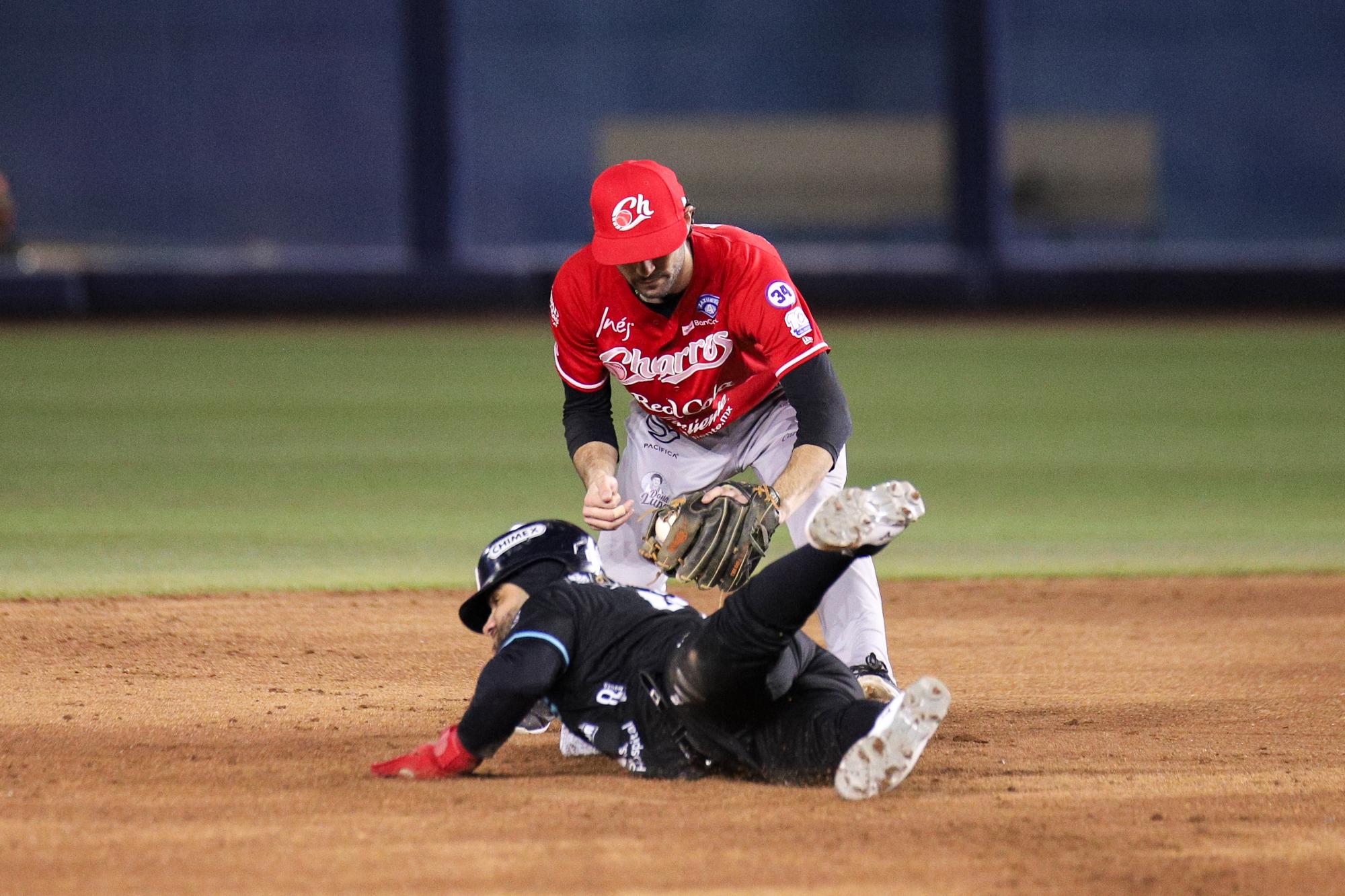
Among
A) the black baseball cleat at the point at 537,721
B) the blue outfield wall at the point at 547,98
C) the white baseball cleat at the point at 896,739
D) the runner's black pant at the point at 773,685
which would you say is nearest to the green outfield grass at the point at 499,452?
the black baseball cleat at the point at 537,721

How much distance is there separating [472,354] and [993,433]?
613cm

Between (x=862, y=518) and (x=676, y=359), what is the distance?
48.0 inches

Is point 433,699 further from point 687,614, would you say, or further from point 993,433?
point 993,433

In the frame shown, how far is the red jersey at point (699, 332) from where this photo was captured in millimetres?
4199

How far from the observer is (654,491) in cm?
469

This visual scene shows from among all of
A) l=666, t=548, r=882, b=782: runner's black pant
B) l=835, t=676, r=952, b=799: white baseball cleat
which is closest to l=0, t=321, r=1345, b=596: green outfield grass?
l=666, t=548, r=882, b=782: runner's black pant

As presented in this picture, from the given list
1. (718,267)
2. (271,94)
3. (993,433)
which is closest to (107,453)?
(993,433)

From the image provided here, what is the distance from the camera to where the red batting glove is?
353 centimetres

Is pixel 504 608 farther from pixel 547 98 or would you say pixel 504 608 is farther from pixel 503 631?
pixel 547 98

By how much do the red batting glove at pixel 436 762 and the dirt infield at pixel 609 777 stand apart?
4 centimetres

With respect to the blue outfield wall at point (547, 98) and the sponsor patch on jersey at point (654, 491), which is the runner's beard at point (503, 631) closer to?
the sponsor patch on jersey at point (654, 491)

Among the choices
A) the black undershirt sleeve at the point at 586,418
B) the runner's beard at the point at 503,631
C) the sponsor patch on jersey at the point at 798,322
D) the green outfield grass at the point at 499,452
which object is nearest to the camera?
the runner's beard at the point at 503,631

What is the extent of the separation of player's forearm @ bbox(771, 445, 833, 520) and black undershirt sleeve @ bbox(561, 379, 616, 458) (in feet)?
1.87

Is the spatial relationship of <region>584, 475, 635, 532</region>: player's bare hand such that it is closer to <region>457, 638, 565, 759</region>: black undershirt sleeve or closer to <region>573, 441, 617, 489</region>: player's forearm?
<region>573, 441, 617, 489</region>: player's forearm
